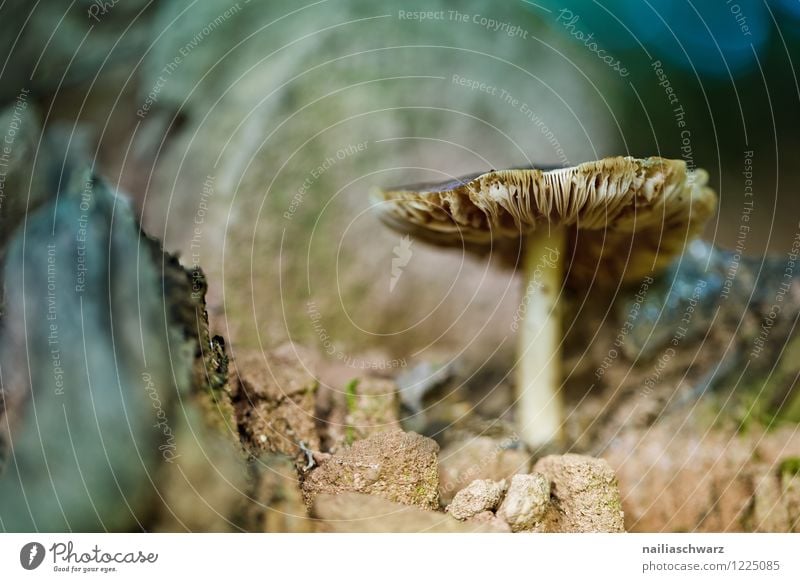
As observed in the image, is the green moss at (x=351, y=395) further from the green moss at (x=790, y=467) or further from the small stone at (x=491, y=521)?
the green moss at (x=790, y=467)

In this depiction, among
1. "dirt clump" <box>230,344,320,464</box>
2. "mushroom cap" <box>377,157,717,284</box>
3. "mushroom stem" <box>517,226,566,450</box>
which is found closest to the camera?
"mushroom cap" <box>377,157,717,284</box>

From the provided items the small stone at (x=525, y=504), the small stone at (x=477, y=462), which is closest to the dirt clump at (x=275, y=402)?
the small stone at (x=477, y=462)

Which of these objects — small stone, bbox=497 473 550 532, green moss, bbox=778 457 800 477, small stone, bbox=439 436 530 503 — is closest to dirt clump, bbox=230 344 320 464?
→ small stone, bbox=439 436 530 503

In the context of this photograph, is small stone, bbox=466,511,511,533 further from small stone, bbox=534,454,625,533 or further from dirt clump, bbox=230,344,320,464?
dirt clump, bbox=230,344,320,464

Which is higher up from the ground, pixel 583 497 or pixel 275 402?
pixel 275 402

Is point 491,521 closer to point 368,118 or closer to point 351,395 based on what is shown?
point 351,395

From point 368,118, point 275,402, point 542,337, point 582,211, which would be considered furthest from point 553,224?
point 275,402

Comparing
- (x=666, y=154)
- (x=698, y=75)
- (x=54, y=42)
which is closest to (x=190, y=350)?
(x=54, y=42)
